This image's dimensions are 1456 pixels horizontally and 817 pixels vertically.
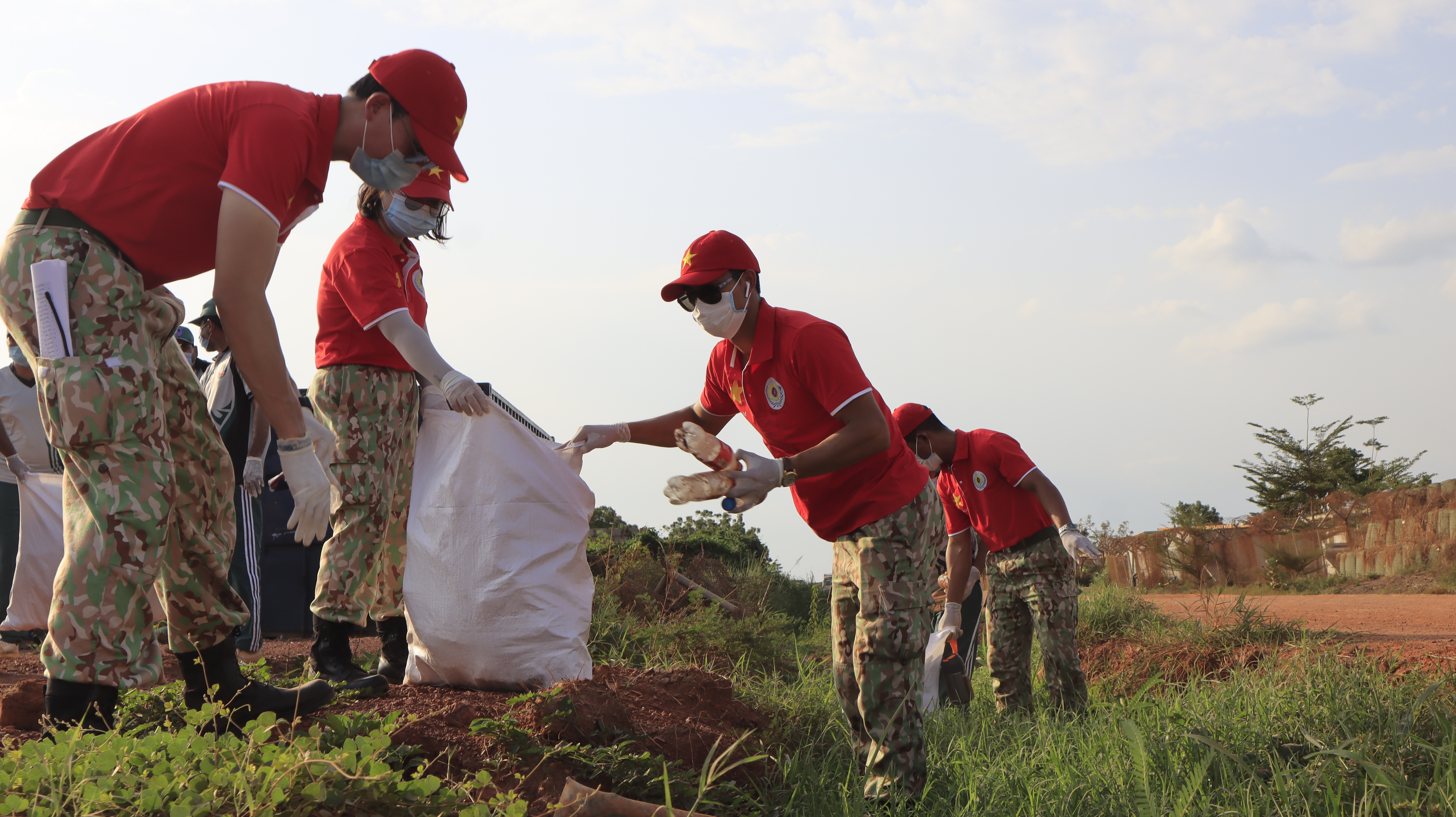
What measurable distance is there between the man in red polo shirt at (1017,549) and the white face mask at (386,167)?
2.86 metres

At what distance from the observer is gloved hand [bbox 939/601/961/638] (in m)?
5.39

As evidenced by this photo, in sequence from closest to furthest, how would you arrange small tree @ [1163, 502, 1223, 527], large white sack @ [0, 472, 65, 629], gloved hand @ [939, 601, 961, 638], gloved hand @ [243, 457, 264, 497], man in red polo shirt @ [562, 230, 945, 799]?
man in red polo shirt @ [562, 230, 945, 799] → gloved hand @ [243, 457, 264, 497] → gloved hand @ [939, 601, 961, 638] → large white sack @ [0, 472, 65, 629] → small tree @ [1163, 502, 1223, 527]

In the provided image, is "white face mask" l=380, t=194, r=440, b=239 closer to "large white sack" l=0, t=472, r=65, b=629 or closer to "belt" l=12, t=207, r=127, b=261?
"belt" l=12, t=207, r=127, b=261

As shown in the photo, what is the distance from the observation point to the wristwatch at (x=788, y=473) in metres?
2.64

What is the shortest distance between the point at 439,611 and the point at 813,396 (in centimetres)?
145

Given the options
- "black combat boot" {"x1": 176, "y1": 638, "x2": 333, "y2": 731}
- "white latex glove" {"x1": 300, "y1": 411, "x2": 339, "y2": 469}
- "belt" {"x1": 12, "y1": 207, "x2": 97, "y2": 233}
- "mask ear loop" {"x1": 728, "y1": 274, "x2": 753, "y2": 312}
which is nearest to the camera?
"belt" {"x1": 12, "y1": 207, "x2": 97, "y2": 233}

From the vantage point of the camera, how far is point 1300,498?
23.2 metres

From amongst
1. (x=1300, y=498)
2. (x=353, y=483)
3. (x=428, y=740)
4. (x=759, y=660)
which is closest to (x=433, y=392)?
(x=353, y=483)

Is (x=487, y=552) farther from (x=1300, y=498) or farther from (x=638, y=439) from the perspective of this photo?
(x=1300, y=498)

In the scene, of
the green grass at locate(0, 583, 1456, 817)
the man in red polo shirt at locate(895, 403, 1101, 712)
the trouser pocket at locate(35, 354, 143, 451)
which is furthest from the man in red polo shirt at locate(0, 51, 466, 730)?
the man in red polo shirt at locate(895, 403, 1101, 712)

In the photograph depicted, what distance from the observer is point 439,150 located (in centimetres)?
261

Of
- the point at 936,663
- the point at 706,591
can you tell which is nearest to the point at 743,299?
the point at 936,663

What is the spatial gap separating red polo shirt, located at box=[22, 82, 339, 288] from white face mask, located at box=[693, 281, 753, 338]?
1.15 meters

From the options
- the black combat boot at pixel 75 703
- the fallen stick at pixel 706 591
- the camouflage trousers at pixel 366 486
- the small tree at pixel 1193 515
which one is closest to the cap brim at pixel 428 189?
the camouflage trousers at pixel 366 486
